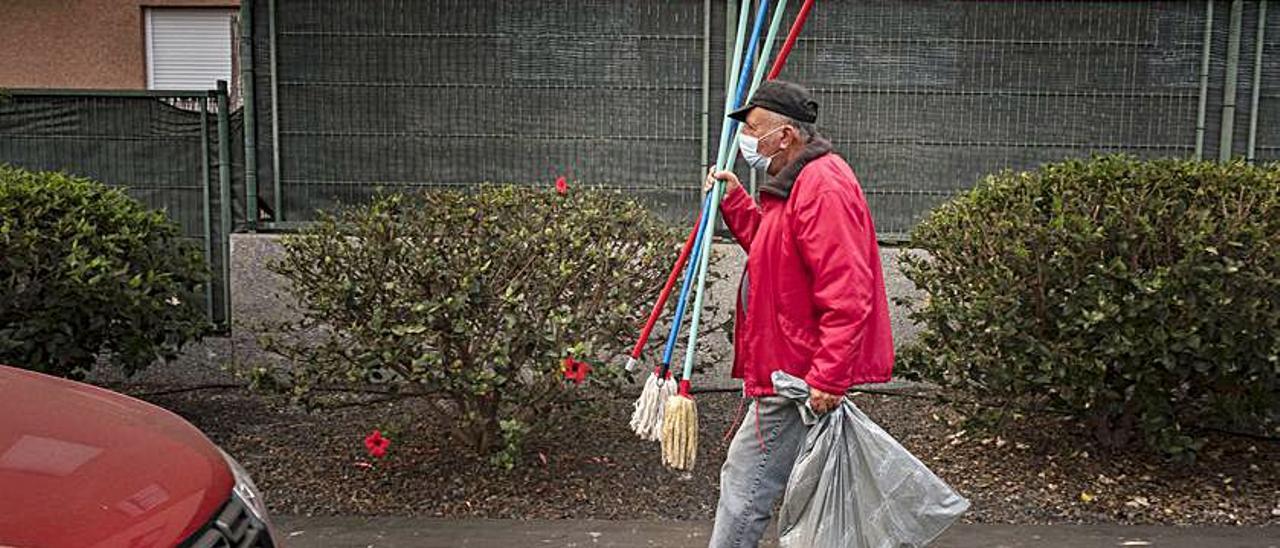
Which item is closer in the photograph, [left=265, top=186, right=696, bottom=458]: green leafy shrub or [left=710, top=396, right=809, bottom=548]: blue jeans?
[left=710, top=396, right=809, bottom=548]: blue jeans

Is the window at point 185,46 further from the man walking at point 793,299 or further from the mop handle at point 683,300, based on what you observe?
the man walking at point 793,299

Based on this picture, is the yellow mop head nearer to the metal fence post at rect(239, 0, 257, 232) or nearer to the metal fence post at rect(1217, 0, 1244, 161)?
the metal fence post at rect(239, 0, 257, 232)

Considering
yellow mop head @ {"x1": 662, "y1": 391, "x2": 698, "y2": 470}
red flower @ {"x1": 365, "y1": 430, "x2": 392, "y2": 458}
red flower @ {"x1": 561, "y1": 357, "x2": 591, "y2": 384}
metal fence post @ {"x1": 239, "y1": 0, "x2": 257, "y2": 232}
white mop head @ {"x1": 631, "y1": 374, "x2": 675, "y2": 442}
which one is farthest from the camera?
metal fence post @ {"x1": 239, "y1": 0, "x2": 257, "y2": 232}

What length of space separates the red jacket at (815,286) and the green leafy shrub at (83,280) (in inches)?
143

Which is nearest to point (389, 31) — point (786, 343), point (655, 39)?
point (655, 39)

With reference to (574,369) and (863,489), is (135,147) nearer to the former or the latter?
(574,369)

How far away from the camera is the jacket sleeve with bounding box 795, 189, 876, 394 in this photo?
3627mm

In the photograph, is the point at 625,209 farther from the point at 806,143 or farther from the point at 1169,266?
the point at 1169,266

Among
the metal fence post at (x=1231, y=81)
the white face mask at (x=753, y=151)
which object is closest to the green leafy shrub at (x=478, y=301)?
the white face mask at (x=753, y=151)

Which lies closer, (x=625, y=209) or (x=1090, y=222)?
(x=1090, y=222)

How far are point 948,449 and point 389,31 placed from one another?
4309mm

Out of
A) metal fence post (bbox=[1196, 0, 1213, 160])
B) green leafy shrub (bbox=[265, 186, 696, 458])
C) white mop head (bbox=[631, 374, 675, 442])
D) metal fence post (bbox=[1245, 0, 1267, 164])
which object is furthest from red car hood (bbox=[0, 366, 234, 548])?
metal fence post (bbox=[1245, 0, 1267, 164])

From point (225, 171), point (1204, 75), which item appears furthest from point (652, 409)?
point (1204, 75)

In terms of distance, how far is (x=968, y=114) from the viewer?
→ 7863 millimetres
